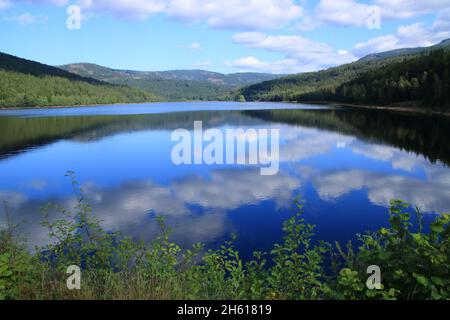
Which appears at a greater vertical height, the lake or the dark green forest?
the dark green forest

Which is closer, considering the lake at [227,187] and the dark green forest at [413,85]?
the lake at [227,187]

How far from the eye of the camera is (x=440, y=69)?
12262 cm

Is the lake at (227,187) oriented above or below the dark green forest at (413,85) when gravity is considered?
below

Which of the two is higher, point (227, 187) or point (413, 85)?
point (413, 85)

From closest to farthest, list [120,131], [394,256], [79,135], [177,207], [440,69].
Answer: [394,256]
[177,207]
[79,135]
[120,131]
[440,69]

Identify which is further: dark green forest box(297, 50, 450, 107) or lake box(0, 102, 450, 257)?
dark green forest box(297, 50, 450, 107)

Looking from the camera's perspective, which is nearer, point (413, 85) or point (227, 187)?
point (227, 187)

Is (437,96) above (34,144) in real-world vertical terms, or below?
above

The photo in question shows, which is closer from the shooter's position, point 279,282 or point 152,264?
point 279,282

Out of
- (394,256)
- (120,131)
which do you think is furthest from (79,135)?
(394,256)

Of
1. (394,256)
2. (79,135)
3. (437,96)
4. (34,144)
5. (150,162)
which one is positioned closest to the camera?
(394,256)
